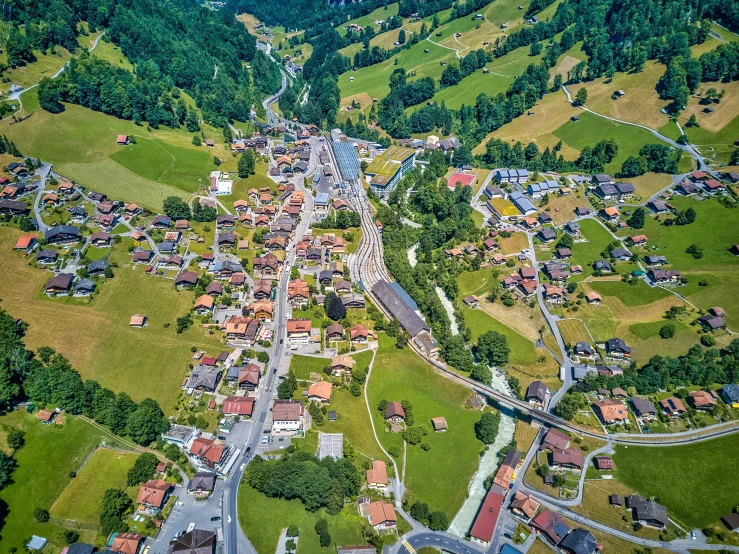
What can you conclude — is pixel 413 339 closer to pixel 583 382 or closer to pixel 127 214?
pixel 583 382

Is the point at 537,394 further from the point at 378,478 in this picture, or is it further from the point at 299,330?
the point at 299,330

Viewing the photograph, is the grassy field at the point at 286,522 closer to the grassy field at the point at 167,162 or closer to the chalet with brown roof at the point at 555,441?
the chalet with brown roof at the point at 555,441

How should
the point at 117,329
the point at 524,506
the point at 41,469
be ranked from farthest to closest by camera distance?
the point at 117,329 → the point at 524,506 → the point at 41,469

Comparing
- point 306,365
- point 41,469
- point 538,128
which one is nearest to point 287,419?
point 306,365

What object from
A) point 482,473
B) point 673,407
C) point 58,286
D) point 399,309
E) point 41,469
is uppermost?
point 58,286

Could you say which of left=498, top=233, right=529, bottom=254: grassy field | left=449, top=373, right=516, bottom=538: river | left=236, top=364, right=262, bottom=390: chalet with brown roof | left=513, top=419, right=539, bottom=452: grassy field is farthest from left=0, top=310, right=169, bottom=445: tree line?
left=498, top=233, right=529, bottom=254: grassy field

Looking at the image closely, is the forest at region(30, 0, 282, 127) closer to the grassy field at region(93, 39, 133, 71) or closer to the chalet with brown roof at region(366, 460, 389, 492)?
the grassy field at region(93, 39, 133, 71)
